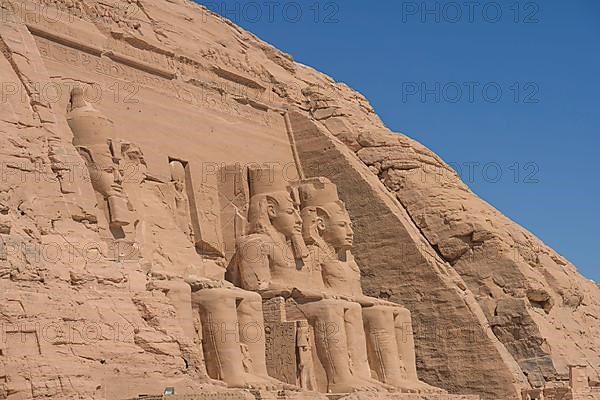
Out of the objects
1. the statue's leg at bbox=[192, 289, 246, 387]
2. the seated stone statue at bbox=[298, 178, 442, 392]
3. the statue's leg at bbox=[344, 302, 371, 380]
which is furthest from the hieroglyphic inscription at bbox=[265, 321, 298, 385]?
the seated stone statue at bbox=[298, 178, 442, 392]

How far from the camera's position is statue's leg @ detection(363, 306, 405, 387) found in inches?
607

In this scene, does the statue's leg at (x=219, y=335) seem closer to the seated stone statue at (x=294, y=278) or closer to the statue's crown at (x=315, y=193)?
the seated stone statue at (x=294, y=278)

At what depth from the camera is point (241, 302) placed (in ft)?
44.1

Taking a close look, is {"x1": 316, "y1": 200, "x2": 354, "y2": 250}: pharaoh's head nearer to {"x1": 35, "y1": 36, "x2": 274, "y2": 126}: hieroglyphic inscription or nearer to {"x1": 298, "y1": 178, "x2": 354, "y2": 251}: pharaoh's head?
{"x1": 298, "y1": 178, "x2": 354, "y2": 251}: pharaoh's head

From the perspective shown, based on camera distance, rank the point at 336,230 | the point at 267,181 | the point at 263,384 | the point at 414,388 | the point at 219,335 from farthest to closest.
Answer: the point at 336,230
the point at 267,181
the point at 414,388
the point at 219,335
the point at 263,384

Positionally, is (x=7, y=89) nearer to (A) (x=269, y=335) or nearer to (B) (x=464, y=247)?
(A) (x=269, y=335)

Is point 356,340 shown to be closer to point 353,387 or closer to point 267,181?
point 353,387

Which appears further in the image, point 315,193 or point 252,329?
point 315,193

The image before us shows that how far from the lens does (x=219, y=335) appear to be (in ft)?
42.4

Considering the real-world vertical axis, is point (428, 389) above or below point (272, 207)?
below

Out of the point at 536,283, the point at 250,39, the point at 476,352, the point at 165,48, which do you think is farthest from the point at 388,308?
the point at 250,39

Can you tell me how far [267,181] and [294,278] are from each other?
5.04 feet

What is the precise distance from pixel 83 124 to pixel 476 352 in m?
6.73

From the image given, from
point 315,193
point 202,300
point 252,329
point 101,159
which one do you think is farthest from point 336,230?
point 101,159
